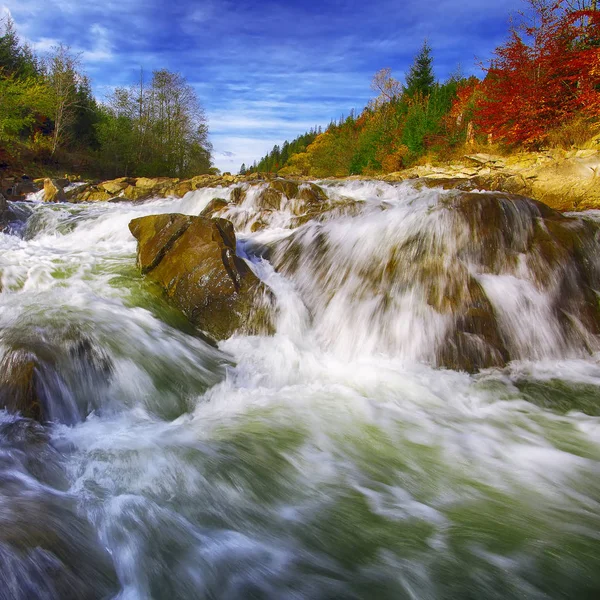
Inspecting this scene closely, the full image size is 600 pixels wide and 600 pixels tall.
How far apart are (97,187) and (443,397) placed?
2058 cm

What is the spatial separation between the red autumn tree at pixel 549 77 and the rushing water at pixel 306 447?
11.3 meters

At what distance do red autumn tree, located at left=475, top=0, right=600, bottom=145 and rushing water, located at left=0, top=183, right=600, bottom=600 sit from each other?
1125cm

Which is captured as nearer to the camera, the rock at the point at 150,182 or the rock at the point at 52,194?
the rock at the point at 52,194

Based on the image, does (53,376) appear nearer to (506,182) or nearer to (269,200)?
(269,200)

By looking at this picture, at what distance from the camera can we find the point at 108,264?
677cm

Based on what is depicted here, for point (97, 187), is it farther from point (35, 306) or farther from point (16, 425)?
point (16, 425)

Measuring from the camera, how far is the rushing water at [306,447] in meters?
2.09

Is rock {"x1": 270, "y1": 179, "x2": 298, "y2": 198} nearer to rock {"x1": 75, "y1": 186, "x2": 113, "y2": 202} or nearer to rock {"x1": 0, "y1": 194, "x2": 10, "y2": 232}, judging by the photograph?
rock {"x1": 0, "y1": 194, "x2": 10, "y2": 232}

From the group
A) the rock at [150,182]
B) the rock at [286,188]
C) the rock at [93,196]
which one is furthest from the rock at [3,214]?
the rock at [150,182]

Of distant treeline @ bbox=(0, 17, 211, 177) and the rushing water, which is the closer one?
the rushing water

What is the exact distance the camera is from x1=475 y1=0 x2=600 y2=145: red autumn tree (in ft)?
42.5

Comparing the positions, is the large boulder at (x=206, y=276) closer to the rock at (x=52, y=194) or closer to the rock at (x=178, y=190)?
the rock at (x=178, y=190)

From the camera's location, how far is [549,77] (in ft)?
46.7

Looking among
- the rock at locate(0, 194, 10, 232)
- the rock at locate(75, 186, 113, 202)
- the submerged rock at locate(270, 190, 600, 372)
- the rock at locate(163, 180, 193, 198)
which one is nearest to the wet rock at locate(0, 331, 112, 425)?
the submerged rock at locate(270, 190, 600, 372)
